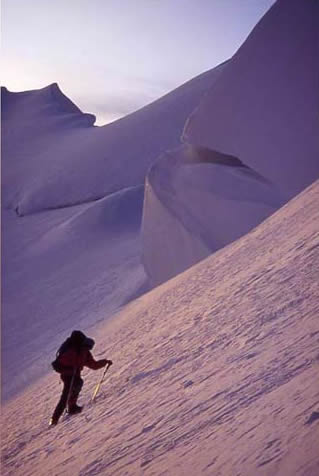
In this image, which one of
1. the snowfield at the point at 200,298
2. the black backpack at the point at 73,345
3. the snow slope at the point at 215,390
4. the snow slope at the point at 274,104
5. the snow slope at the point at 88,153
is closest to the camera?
the snow slope at the point at 215,390

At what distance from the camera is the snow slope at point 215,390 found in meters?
2.83

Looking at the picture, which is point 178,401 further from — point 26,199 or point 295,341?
point 26,199

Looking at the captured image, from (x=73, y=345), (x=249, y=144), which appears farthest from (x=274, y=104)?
(x=73, y=345)

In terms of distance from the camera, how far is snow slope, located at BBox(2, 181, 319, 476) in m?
2.83

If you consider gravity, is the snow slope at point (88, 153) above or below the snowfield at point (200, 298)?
below

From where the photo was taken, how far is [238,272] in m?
6.67

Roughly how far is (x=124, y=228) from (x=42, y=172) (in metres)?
15.3

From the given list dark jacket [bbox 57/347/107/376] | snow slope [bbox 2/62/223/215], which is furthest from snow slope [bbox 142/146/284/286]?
snow slope [bbox 2/62/223/215]

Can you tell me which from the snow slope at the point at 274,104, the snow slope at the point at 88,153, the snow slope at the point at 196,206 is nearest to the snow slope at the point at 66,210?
the snow slope at the point at 88,153

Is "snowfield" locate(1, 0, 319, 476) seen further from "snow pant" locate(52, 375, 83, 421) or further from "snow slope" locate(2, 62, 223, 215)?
"snow slope" locate(2, 62, 223, 215)

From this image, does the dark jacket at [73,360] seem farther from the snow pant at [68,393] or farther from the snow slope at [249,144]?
the snow slope at [249,144]

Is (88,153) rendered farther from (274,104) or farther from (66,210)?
(274,104)

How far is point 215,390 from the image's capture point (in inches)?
146

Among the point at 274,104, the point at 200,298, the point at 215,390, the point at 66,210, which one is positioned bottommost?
the point at 66,210
